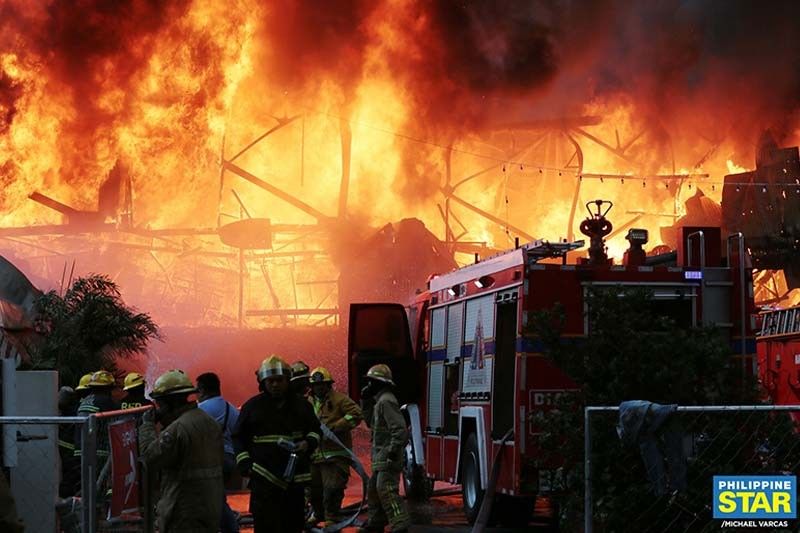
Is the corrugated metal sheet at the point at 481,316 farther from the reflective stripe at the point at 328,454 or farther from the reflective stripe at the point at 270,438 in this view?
the reflective stripe at the point at 270,438

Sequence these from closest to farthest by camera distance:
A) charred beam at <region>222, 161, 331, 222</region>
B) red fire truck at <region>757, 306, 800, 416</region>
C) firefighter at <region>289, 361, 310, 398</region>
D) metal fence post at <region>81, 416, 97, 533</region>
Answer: metal fence post at <region>81, 416, 97, 533</region>, firefighter at <region>289, 361, 310, 398</region>, red fire truck at <region>757, 306, 800, 416</region>, charred beam at <region>222, 161, 331, 222</region>

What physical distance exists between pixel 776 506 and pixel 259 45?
90.9 feet

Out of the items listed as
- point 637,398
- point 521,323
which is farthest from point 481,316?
point 637,398

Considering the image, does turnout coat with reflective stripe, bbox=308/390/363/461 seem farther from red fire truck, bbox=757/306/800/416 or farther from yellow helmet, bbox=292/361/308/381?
red fire truck, bbox=757/306/800/416

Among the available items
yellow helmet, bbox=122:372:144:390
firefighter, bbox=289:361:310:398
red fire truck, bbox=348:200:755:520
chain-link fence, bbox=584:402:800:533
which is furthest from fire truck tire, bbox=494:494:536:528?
chain-link fence, bbox=584:402:800:533

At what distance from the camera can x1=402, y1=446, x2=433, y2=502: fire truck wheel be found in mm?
16562

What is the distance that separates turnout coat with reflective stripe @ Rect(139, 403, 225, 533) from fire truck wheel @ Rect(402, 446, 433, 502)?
28.5ft

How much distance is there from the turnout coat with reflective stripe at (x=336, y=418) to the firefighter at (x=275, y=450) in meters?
3.80

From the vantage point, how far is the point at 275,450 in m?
9.27

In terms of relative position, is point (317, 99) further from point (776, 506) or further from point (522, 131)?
point (776, 506)

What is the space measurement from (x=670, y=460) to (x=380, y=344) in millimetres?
8250

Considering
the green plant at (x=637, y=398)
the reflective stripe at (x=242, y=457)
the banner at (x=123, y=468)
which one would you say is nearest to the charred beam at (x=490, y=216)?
the green plant at (x=637, y=398)

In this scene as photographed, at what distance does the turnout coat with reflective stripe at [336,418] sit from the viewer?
1327 cm

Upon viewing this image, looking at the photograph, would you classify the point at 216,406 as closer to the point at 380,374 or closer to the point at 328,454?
the point at 380,374
